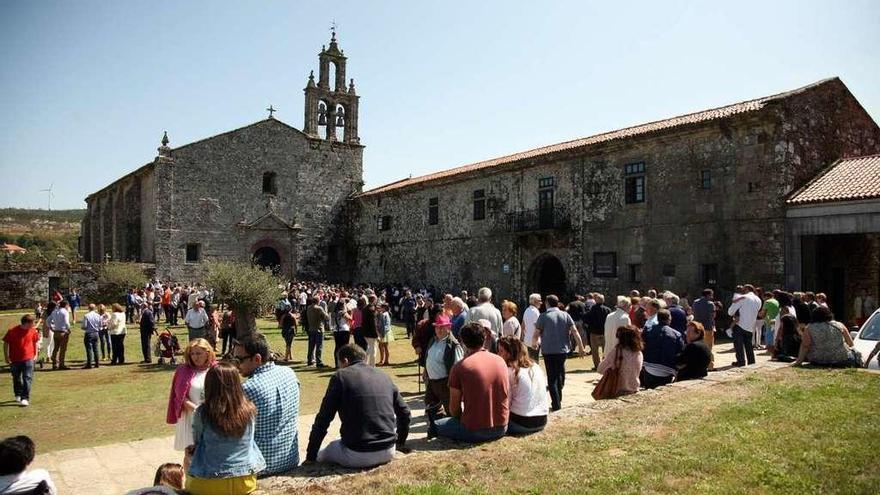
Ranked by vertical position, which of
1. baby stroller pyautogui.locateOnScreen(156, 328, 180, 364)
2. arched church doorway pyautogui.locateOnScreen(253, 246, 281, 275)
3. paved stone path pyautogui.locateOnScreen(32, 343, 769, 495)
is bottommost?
paved stone path pyautogui.locateOnScreen(32, 343, 769, 495)

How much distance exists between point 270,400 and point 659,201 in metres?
16.3

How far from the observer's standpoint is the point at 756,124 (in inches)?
625

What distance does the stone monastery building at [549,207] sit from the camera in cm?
1576

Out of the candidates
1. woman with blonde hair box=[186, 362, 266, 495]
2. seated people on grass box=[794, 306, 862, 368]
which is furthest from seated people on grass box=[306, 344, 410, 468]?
seated people on grass box=[794, 306, 862, 368]

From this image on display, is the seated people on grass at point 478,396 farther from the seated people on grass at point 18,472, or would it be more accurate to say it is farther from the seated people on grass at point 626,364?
the seated people on grass at point 18,472

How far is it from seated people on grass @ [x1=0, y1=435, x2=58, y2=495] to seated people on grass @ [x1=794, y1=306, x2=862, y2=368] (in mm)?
9682

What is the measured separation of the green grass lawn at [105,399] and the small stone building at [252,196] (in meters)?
16.1

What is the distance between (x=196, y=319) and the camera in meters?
12.8

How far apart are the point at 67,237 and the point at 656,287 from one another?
248 ft

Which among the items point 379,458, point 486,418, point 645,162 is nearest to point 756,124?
point 645,162

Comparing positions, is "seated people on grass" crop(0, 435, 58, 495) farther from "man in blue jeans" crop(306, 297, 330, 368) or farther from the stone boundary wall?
the stone boundary wall

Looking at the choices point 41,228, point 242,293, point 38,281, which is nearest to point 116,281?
point 38,281

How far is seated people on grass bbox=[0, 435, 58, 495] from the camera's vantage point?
145 inches

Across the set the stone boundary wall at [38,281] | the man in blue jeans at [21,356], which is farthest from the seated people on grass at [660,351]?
the stone boundary wall at [38,281]
